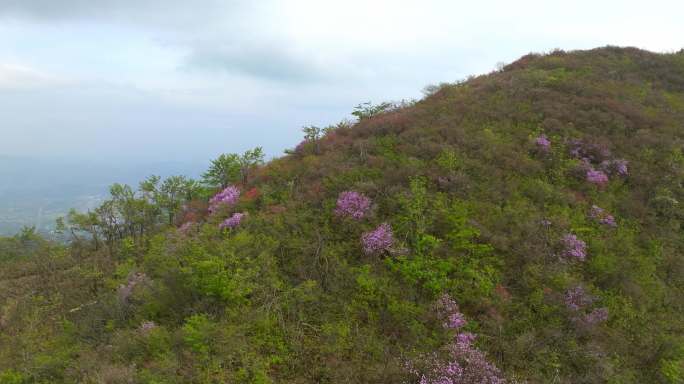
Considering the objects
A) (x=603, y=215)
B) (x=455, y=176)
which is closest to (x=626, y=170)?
(x=603, y=215)

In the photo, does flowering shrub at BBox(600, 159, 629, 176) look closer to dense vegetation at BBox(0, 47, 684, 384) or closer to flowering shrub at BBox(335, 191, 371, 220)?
dense vegetation at BBox(0, 47, 684, 384)

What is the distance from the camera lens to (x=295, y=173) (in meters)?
12.8

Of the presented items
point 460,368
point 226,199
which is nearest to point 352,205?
point 460,368

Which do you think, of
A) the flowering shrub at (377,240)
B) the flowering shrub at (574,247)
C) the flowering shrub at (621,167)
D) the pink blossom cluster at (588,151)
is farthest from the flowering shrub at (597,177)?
the flowering shrub at (377,240)

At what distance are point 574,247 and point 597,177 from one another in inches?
169

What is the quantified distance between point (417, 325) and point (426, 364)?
87 centimetres

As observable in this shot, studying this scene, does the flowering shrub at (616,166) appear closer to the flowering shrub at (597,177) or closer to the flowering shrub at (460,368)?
the flowering shrub at (597,177)

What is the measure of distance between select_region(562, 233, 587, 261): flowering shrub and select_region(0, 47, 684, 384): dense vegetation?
0.17 ft

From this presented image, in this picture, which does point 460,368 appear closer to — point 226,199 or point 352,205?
point 352,205

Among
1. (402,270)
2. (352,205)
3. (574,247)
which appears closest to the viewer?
(402,270)

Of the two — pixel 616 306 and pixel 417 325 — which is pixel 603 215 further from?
pixel 417 325

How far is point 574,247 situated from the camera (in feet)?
29.7

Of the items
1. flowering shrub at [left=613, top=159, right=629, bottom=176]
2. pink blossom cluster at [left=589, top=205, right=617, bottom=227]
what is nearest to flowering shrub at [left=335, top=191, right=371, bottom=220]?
pink blossom cluster at [left=589, top=205, right=617, bottom=227]

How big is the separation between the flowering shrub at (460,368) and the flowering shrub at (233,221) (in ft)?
21.2
